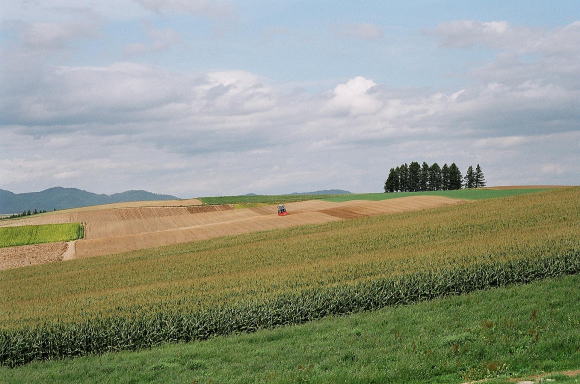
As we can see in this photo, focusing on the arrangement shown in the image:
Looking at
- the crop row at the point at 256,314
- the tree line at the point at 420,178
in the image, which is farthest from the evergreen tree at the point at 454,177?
the crop row at the point at 256,314

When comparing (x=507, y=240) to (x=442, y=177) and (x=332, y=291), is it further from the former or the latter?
(x=442, y=177)

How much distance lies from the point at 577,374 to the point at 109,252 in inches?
2022

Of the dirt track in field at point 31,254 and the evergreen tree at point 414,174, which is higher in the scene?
the evergreen tree at point 414,174

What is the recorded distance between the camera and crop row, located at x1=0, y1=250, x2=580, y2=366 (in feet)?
84.1

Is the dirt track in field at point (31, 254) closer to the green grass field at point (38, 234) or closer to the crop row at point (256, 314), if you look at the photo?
the green grass field at point (38, 234)

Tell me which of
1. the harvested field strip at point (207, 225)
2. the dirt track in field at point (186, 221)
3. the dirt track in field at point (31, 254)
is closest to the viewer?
the dirt track in field at point (31, 254)

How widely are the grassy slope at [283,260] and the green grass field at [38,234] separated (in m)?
22.4

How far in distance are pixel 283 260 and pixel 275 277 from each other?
7354 millimetres

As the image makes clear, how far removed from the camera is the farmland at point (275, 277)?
86.4 feet

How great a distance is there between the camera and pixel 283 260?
41250mm

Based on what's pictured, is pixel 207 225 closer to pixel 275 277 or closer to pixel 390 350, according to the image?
pixel 275 277

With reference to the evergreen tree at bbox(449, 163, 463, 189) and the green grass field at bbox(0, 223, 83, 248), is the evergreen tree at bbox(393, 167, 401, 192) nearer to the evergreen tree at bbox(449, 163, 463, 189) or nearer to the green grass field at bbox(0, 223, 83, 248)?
the evergreen tree at bbox(449, 163, 463, 189)

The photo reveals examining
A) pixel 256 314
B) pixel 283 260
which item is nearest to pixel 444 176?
pixel 283 260

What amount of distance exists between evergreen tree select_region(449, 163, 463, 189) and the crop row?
118779 millimetres
